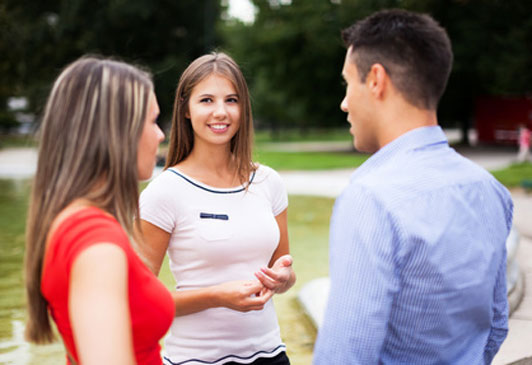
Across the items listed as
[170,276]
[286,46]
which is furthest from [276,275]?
[286,46]

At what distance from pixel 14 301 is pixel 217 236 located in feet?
14.2

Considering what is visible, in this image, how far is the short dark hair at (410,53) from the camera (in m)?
1.72

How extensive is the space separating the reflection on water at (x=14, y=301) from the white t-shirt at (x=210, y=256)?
146 centimetres

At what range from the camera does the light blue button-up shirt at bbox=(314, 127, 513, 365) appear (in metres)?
1.53

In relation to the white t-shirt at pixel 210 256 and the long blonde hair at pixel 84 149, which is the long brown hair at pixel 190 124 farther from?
the long blonde hair at pixel 84 149

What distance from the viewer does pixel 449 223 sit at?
62.6 inches

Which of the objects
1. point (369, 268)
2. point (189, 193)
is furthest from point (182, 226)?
point (369, 268)

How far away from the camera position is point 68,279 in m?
1.46

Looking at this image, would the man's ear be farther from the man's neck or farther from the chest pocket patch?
the chest pocket patch

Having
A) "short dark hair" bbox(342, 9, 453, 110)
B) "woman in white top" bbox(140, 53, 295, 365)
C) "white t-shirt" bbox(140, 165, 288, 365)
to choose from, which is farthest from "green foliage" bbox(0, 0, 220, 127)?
"short dark hair" bbox(342, 9, 453, 110)

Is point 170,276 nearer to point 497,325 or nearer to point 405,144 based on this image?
point 497,325

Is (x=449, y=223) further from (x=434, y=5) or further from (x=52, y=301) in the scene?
(x=434, y=5)

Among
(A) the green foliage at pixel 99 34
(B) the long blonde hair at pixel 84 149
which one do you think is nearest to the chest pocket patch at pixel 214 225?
(B) the long blonde hair at pixel 84 149

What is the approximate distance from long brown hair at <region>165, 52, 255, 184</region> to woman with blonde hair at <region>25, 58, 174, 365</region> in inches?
41.1
